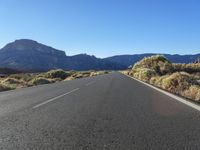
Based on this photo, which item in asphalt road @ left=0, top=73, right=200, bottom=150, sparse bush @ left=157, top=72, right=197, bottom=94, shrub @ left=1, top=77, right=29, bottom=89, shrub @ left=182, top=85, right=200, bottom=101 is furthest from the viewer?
shrub @ left=1, top=77, right=29, bottom=89

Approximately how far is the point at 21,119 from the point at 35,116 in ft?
1.98

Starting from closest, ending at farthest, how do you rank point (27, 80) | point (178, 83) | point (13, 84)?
1. point (178, 83)
2. point (13, 84)
3. point (27, 80)

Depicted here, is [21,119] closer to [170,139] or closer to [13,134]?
[13,134]

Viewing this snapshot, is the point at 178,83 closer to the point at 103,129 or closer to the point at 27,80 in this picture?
the point at 103,129

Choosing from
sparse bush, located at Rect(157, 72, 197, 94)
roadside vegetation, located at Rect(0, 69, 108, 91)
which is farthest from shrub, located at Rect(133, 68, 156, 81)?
sparse bush, located at Rect(157, 72, 197, 94)

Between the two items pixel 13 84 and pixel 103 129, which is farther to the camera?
pixel 13 84

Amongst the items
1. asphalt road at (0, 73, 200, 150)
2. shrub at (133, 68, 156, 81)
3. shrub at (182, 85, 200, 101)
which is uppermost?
asphalt road at (0, 73, 200, 150)

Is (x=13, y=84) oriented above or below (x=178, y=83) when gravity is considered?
below

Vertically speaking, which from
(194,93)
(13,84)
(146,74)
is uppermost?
(194,93)

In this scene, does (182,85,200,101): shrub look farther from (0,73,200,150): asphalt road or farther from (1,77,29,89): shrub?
(1,77,29,89): shrub

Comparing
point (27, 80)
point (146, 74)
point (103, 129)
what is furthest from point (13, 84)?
point (103, 129)

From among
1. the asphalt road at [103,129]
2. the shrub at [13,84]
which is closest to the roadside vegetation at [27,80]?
the shrub at [13,84]

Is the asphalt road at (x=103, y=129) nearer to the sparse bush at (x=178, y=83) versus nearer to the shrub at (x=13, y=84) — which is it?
the sparse bush at (x=178, y=83)

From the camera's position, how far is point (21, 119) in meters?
9.56
